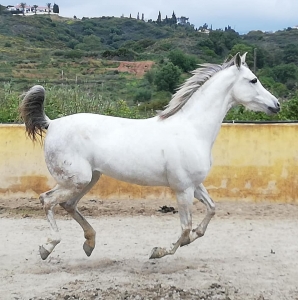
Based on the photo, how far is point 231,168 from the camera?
27.5ft

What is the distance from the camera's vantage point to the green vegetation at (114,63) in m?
10.6

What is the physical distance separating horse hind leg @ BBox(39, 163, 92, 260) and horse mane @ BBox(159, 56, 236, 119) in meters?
0.88

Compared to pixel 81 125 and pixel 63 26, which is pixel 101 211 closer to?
pixel 81 125

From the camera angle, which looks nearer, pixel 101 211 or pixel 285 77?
pixel 101 211

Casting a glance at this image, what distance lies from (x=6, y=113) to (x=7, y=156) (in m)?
1.64

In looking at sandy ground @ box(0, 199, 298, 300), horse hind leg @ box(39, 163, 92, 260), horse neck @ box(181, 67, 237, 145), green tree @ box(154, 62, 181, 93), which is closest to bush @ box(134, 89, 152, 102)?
green tree @ box(154, 62, 181, 93)

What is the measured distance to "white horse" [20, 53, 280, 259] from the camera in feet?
15.9

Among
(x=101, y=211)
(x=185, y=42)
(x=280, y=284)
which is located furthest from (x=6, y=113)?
(x=185, y=42)

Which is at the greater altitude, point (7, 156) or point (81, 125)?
point (81, 125)

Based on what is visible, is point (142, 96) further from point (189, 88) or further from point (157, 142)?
point (157, 142)

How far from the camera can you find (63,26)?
7900 centimetres

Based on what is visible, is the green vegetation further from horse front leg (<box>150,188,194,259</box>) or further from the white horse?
horse front leg (<box>150,188,194,259</box>)

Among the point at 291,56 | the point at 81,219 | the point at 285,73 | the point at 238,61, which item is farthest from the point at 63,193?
the point at 291,56

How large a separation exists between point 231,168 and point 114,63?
39.3 meters
